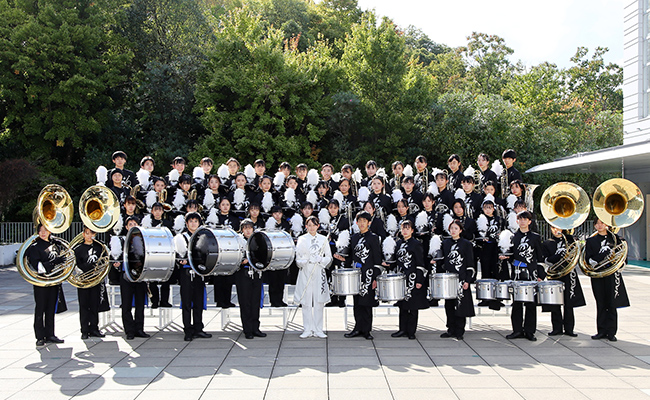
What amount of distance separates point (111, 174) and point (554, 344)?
773 cm

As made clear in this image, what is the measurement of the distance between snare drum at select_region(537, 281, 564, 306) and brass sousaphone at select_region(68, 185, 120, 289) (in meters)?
6.35

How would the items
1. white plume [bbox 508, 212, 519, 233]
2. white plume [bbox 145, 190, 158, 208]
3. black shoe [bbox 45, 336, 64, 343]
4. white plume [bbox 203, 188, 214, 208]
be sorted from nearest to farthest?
black shoe [bbox 45, 336, 64, 343]
white plume [bbox 508, 212, 519, 233]
white plume [bbox 145, 190, 158, 208]
white plume [bbox 203, 188, 214, 208]

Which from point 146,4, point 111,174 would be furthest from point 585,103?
point 111,174

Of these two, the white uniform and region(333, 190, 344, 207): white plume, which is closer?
the white uniform

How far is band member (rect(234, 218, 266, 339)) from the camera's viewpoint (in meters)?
8.41

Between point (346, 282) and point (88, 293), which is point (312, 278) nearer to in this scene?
point (346, 282)

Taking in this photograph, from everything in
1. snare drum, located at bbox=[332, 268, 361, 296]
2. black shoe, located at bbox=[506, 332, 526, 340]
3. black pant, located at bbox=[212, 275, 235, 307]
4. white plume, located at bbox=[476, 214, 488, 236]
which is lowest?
black shoe, located at bbox=[506, 332, 526, 340]

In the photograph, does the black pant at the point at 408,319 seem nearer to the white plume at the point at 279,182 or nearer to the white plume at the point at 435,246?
the white plume at the point at 435,246

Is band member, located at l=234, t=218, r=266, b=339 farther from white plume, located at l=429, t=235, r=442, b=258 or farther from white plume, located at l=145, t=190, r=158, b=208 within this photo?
white plume, located at l=429, t=235, r=442, b=258

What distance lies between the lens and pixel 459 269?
8.16 m

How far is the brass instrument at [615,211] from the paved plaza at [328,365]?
3.48ft

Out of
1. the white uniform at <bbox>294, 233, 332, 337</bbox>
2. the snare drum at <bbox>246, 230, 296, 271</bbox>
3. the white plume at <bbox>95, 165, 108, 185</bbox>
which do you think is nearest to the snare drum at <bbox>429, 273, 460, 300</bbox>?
the white uniform at <bbox>294, 233, 332, 337</bbox>

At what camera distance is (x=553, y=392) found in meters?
5.75

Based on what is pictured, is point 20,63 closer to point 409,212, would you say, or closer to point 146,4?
point 146,4
